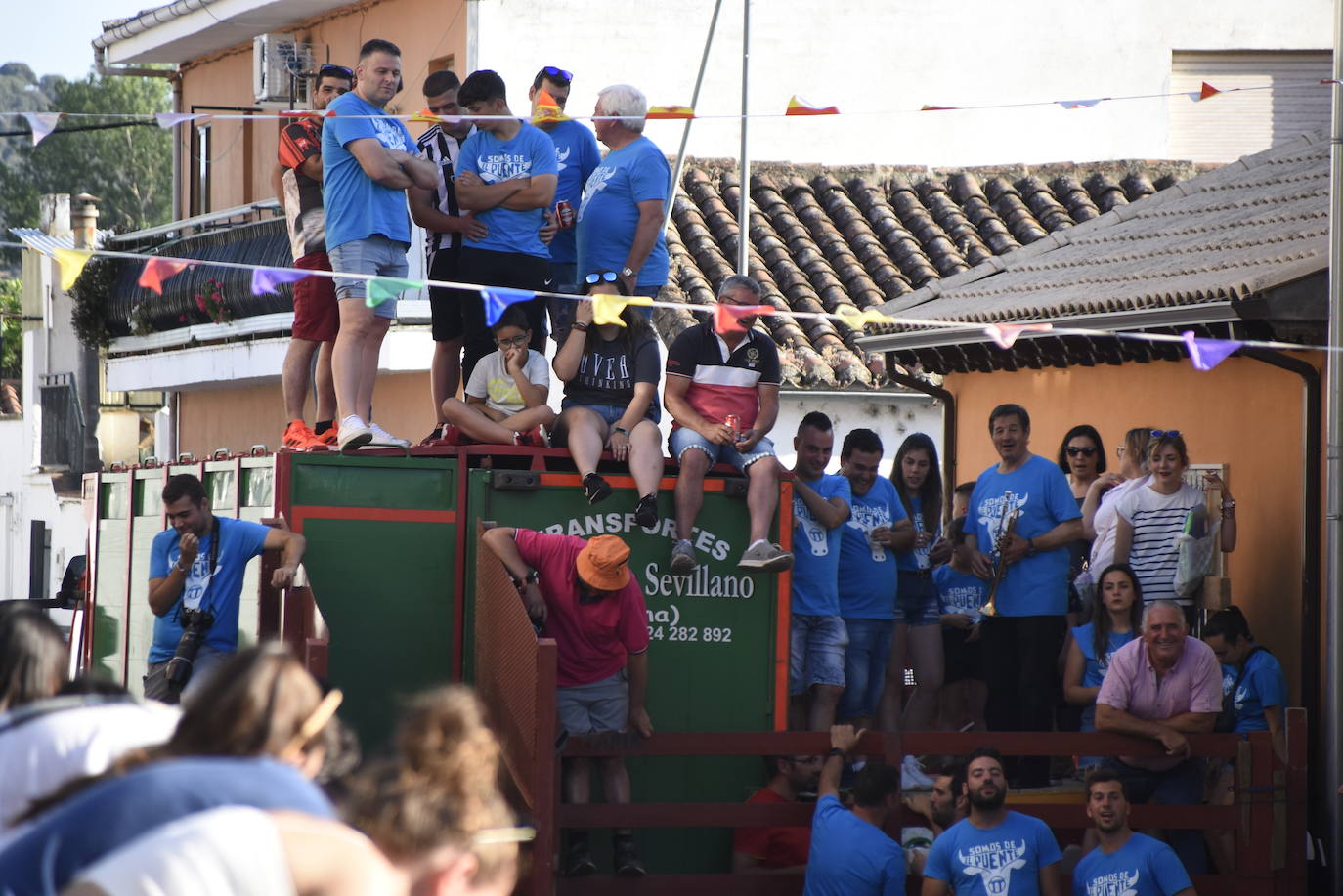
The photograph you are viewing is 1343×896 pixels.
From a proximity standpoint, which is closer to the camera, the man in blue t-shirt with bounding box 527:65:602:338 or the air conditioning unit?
the man in blue t-shirt with bounding box 527:65:602:338

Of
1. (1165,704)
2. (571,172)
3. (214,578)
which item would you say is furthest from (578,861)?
(571,172)

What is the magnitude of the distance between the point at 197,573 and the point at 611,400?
7.22 ft

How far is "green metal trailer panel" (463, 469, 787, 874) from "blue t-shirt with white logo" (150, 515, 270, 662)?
119cm

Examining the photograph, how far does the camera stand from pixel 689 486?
929cm

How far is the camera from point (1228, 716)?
941 cm

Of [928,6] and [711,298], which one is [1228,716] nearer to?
[711,298]

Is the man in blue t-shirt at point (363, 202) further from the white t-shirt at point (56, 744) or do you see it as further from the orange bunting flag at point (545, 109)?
the white t-shirt at point (56, 744)

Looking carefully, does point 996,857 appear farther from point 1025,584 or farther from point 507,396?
point 507,396

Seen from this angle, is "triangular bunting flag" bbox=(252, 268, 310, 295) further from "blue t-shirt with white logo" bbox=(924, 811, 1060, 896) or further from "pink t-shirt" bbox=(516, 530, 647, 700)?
"blue t-shirt with white logo" bbox=(924, 811, 1060, 896)

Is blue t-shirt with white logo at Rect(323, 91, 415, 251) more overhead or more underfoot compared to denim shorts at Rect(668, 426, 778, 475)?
more overhead

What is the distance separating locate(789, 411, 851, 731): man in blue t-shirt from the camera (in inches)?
382

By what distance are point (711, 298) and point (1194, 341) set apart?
866cm

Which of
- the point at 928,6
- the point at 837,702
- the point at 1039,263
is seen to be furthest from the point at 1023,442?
the point at 928,6

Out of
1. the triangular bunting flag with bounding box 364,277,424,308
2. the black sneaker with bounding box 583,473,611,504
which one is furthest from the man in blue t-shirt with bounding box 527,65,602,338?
the triangular bunting flag with bounding box 364,277,424,308
